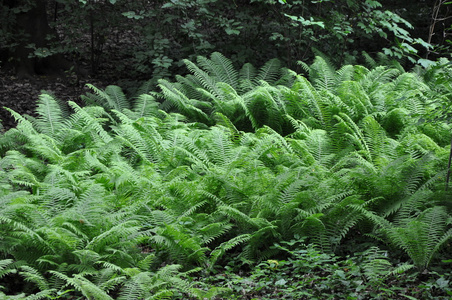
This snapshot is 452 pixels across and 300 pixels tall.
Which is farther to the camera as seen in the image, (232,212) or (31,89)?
(31,89)

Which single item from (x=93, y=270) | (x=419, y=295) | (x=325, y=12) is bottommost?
(x=93, y=270)

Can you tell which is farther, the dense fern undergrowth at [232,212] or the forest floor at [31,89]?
the forest floor at [31,89]

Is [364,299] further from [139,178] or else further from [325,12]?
[325,12]

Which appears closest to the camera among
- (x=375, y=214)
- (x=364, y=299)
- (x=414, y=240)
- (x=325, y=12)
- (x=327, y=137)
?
(x=364, y=299)

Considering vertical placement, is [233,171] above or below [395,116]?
below

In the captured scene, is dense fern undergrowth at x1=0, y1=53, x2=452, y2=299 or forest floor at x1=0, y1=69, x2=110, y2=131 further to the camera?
forest floor at x1=0, y1=69, x2=110, y2=131

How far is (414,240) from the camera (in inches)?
141

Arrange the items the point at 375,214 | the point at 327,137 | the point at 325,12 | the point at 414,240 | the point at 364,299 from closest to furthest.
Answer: the point at 364,299 < the point at 414,240 < the point at 375,214 < the point at 327,137 < the point at 325,12

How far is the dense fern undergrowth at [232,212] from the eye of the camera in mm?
3549

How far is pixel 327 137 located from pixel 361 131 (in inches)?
20.4

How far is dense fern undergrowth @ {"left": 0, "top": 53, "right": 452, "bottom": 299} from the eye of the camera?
355 centimetres

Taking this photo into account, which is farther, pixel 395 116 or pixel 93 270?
pixel 395 116

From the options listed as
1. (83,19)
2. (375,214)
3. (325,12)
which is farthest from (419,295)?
(83,19)

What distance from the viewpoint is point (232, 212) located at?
4.20 meters
